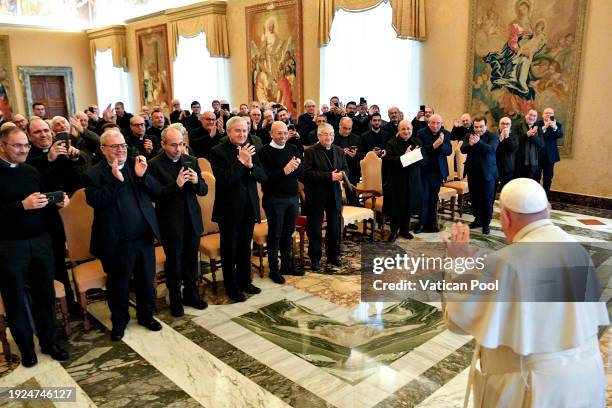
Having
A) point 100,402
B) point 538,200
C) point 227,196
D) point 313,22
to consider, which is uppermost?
point 313,22

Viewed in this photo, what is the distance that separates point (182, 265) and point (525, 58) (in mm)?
7533

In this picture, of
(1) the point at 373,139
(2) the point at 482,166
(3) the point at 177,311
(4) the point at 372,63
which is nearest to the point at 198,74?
(4) the point at 372,63

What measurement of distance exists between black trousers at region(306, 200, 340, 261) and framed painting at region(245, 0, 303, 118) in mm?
7809

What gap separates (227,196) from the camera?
15.9 ft

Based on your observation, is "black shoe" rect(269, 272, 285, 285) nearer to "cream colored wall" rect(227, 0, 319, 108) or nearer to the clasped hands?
the clasped hands

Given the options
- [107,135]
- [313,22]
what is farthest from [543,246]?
[313,22]

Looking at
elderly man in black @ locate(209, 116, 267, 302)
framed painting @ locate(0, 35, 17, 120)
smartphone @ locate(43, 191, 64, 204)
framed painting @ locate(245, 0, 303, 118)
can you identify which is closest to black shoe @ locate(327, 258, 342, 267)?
elderly man in black @ locate(209, 116, 267, 302)

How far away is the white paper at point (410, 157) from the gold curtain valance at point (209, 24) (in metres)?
10.1

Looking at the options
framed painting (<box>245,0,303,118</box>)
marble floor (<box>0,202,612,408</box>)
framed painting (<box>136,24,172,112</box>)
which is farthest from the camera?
framed painting (<box>136,24,172,112</box>)

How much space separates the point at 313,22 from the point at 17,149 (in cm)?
1001

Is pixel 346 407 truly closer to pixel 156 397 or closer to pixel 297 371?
pixel 297 371

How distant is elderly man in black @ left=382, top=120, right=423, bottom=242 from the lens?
6.82 m

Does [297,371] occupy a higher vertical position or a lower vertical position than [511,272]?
lower

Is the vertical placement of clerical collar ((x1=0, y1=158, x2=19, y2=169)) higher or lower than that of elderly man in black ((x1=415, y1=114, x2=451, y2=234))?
higher
